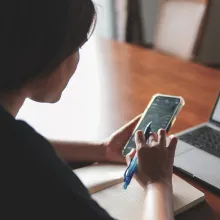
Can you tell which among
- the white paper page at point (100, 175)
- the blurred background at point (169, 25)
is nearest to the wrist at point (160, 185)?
the white paper page at point (100, 175)

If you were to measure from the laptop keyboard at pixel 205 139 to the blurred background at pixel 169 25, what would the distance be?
3.10 ft

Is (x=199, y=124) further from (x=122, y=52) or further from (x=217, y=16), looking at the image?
(x=217, y=16)

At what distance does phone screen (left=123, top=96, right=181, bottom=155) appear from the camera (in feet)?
2.90

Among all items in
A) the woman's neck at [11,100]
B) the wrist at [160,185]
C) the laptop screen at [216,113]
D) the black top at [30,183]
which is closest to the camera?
the black top at [30,183]

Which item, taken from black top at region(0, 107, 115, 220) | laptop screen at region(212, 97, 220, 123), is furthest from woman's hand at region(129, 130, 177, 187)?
laptop screen at region(212, 97, 220, 123)

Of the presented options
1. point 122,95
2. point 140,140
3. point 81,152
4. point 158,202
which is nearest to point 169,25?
point 122,95

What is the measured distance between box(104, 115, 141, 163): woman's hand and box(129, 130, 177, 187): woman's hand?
0.55 ft

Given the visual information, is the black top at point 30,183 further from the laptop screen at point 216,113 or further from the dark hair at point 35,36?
the laptop screen at point 216,113

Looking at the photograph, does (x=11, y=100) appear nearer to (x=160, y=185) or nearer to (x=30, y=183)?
(x=30, y=183)

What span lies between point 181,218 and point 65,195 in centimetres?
29

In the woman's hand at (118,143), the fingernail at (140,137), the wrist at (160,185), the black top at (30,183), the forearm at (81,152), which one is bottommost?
the forearm at (81,152)

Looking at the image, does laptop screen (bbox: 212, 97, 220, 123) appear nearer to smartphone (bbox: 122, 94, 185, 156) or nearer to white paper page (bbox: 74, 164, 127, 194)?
smartphone (bbox: 122, 94, 185, 156)

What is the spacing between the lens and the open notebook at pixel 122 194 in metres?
0.71

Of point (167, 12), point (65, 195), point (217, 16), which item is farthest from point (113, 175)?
point (217, 16)
